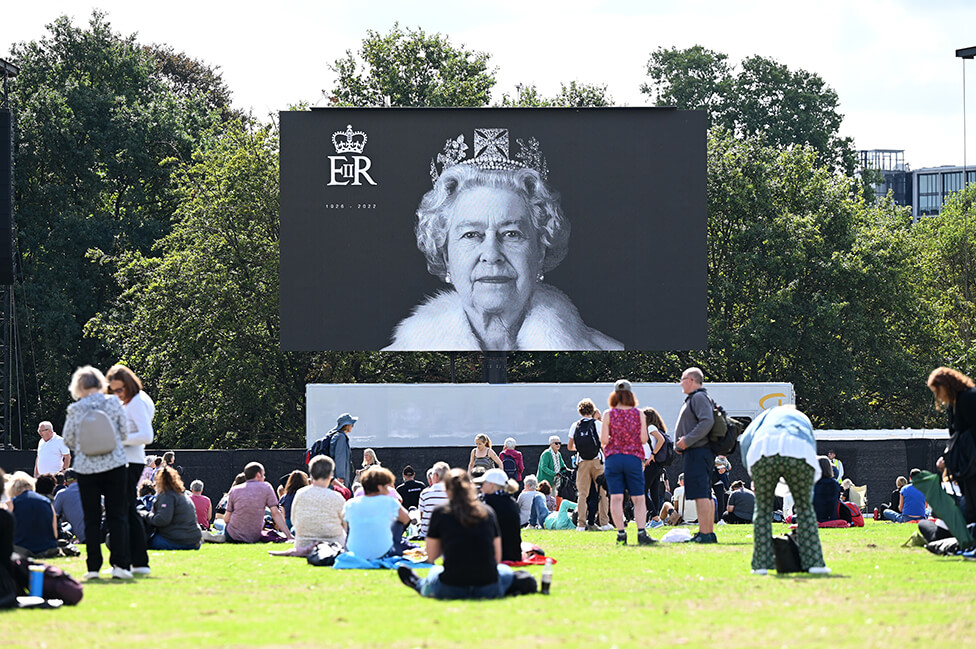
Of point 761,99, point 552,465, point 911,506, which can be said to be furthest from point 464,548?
point 761,99

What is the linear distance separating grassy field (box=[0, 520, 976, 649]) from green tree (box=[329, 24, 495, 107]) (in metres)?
26.6

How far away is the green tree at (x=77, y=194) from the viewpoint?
1416 inches

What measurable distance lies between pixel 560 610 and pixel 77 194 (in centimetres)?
3257

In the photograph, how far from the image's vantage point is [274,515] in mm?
14703

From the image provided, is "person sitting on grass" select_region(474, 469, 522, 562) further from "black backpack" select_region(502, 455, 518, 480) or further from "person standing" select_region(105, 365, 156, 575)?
"black backpack" select_region(502, 455, 518, 480)

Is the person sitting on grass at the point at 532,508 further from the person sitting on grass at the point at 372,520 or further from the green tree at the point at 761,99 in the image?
the green tree at the point at 761,99

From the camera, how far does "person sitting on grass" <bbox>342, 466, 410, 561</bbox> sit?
35.7 feet

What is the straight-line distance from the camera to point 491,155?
2484cm

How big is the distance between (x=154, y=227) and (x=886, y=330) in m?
18.8

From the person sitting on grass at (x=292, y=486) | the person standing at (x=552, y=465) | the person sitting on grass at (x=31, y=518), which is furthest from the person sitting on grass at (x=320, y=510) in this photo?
the person standing at (x=552, y=465)

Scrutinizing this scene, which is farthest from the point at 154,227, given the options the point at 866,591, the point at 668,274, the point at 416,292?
the point at 866,591

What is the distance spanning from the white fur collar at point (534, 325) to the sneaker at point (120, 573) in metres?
14.6

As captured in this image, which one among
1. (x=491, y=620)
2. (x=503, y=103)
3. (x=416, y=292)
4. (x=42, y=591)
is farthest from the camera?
(x=503, y=103)

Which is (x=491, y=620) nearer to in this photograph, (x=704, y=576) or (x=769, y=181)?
(x=704, y=576)
